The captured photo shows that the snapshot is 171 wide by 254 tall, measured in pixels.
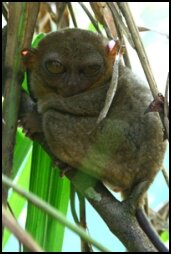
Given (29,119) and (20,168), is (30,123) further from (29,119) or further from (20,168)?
(20,168)

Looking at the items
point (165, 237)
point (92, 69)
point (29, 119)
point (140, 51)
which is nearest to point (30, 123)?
point (29, 119)

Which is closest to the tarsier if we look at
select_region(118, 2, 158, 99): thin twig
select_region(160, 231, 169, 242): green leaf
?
select_region(118, 2, 158, 99): thin twig

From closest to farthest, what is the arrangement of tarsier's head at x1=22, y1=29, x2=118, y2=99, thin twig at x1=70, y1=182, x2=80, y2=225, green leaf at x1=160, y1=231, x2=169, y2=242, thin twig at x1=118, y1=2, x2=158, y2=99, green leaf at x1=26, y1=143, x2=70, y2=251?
thin twig at x1=118, y1=2, x2=158, y2=99 < green leaf at x1=26, y1=143, x2=70, y2=251 < thin twig at x1=70, y1=182, x2=80, y2=225 < tarsier's head at x1=22, y1=29, x2=118, y2=99 < green leaf at x1=160, y1=231, x2=169, y2=242

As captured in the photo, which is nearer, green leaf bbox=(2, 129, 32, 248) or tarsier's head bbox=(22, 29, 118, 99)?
green leaf bbox=(2, 129, 32, 248)

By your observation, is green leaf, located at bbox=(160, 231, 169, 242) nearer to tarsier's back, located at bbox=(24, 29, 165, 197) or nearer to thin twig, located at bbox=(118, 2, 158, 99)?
tarsier's back, located at bbox=(24, 29, 165, 197)

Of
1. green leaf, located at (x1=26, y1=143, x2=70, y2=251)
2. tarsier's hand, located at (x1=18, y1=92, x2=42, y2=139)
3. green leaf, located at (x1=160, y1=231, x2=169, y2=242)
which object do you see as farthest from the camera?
green leaf, located at (x1=160, y1=231, x2=169, y2=242)

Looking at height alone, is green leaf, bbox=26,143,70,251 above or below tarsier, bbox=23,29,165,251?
below

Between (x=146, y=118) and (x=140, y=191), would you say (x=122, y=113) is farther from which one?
(x=140, y=191)

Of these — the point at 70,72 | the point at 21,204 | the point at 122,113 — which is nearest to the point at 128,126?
the point at 122,113
